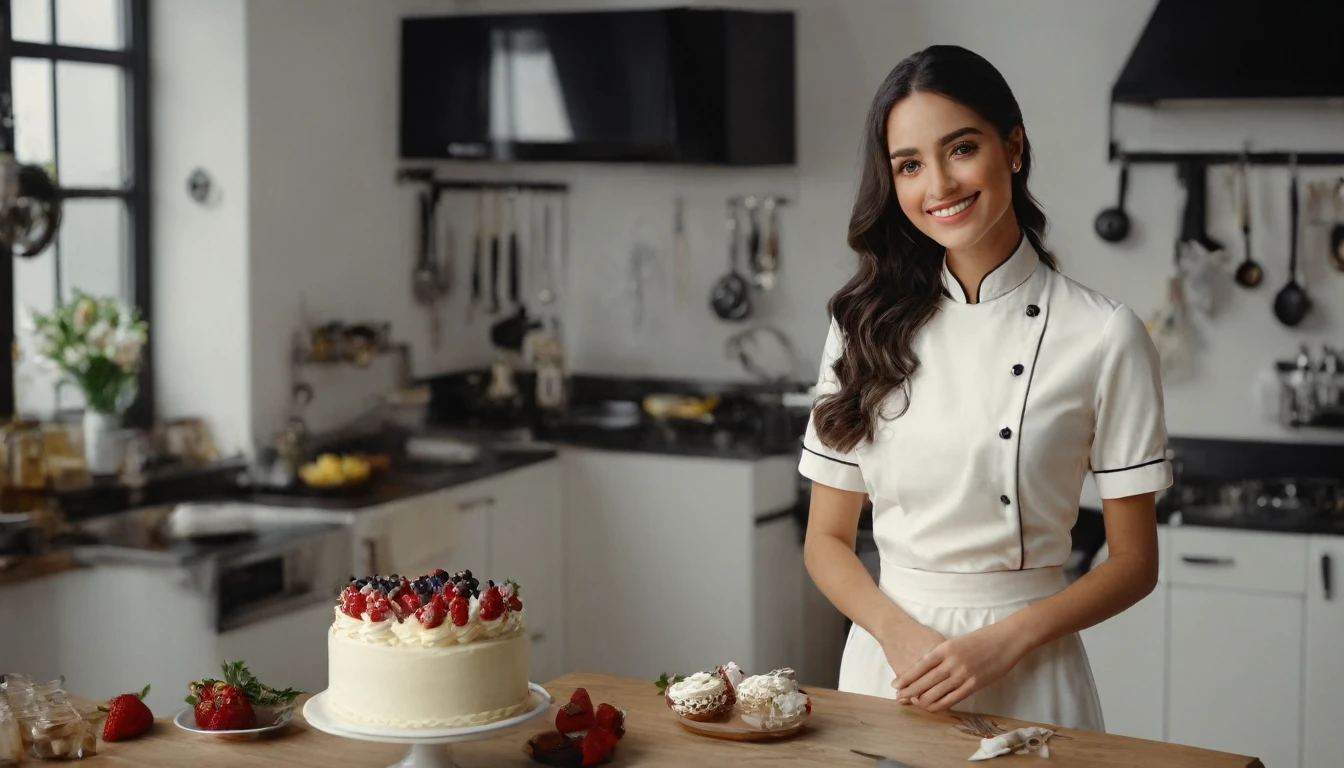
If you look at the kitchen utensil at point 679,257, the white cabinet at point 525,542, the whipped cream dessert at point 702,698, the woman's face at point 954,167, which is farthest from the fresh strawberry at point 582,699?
the kitchen utensil at point 679,257

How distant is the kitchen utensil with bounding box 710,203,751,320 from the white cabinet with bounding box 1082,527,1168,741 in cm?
159

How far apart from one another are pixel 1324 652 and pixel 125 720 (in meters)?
3.05

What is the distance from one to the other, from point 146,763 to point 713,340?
3460 millimetres

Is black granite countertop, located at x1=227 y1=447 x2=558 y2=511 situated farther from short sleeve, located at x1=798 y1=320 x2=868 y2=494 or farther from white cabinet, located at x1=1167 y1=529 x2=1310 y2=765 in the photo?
short sleeve, located at x1=798 y1=320 x2=868 y2=494

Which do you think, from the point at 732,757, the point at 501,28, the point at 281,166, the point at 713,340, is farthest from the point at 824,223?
the point at 732,757

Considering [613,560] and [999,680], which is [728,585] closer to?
[613,560]

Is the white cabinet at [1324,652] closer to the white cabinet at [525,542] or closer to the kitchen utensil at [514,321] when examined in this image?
the white cabinet at [525,542]

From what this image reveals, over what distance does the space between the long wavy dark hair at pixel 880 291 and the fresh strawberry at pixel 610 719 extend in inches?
21.1

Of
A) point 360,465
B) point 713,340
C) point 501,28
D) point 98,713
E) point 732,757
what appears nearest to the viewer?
point 732,757

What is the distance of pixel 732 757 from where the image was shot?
188cm

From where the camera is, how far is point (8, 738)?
1898 mm

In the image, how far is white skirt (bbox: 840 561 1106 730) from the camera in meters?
2.16

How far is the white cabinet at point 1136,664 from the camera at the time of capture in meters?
4.08

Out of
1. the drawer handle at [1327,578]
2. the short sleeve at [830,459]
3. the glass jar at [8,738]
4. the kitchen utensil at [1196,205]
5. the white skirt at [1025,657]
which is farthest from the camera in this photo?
the kitchen utensil at [1196,205]
